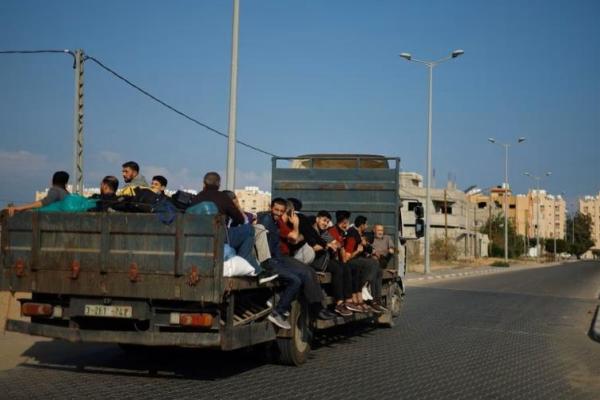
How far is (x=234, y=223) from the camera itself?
29.0ft

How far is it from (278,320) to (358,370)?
1.19 metres

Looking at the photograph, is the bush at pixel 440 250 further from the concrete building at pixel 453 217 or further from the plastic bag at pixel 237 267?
the plastic bag at pixel 237 267

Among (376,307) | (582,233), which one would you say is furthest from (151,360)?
(582,233)

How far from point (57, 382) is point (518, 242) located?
10463 centimetres

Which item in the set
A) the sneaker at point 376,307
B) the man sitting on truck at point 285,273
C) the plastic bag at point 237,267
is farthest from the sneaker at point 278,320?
the sneaker at point 376,307

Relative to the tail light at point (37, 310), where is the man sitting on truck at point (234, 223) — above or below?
above

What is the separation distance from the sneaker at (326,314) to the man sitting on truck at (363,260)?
994 millimetres

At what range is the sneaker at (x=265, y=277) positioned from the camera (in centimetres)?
852

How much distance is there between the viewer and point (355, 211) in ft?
46.4

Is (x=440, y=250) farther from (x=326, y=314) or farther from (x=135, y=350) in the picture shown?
(x=135, y=350)

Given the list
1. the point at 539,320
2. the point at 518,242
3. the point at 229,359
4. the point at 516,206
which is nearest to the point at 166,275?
the point at 229,359

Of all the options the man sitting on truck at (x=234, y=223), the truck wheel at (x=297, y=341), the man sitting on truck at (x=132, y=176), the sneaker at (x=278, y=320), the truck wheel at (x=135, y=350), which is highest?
the man sitting on truck at (x=132, y=176)

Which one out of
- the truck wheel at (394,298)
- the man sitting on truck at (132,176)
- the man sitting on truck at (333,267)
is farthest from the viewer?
the truck wheel at (394,298)

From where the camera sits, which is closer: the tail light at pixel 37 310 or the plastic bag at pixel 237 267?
the plastic bag at pixel 237 267
